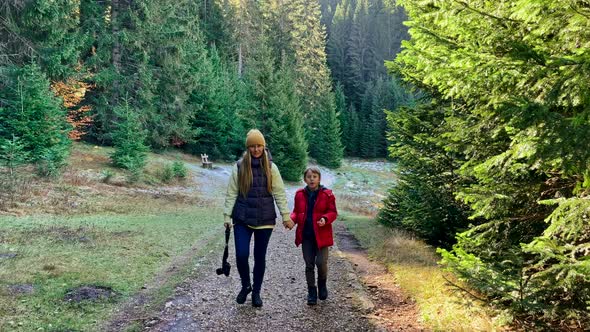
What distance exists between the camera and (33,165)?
15469 mm

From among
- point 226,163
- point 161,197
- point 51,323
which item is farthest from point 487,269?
point 226,163

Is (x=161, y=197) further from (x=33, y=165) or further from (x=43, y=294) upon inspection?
(x=43, y=294)

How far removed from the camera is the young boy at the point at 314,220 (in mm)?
5520

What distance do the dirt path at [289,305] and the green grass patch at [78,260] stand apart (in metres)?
0.65

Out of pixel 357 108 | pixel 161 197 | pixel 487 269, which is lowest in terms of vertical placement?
pixel 161 197

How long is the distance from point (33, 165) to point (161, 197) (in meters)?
4.94

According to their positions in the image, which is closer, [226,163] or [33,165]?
[33,165]

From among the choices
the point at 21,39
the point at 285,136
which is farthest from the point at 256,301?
the point at 285,136

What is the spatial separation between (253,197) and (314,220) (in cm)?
93

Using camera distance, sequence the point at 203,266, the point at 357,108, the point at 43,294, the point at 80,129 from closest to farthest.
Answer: the point at 43,294
the point at 203,266
the point at 80,129
the point at 357,108

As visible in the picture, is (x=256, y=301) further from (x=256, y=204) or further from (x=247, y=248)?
(x=256, y=204)

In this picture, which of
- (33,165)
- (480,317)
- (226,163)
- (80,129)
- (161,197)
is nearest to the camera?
(480,317)

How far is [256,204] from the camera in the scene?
521 centimetres

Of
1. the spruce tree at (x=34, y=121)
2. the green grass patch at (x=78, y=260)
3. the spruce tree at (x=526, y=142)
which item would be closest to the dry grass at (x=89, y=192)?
the spruce tree at (x=34, y=121)
